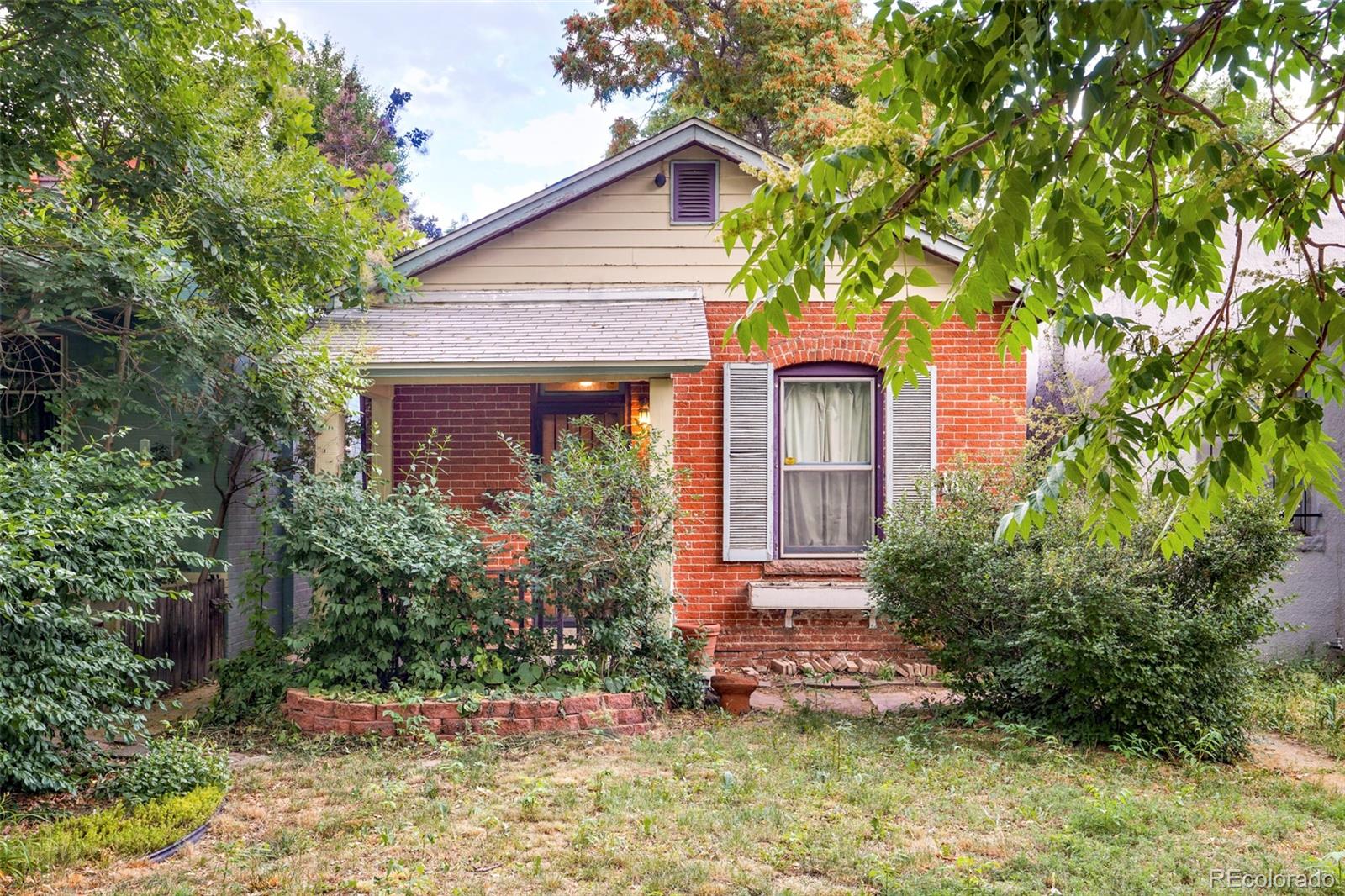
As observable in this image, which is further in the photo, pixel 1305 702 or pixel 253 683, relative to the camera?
pixel 1305 702

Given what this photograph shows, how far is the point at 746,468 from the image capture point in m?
9.50

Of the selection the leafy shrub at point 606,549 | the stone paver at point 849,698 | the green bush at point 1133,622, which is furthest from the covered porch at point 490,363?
the green bush at point 1133,622

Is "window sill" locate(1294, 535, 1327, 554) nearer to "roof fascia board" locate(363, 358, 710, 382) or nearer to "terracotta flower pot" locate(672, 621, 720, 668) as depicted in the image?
"terracotta flower pot" locate(672, 621, 720, 668)

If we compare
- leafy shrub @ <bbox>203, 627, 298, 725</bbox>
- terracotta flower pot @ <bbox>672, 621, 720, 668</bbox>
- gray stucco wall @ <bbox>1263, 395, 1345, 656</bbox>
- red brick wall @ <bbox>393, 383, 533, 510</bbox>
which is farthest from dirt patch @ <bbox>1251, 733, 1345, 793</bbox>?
red brick wall @ <bbox>393, 383, 533, 510</bbox>

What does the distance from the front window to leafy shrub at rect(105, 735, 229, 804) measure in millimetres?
5744

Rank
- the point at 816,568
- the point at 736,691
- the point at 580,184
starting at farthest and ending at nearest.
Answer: the point at 580,184, the point at 816,568, the point at 736,691

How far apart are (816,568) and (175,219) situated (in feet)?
20.5

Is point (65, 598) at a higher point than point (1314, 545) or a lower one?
lower

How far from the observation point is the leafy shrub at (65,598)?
4.90 m

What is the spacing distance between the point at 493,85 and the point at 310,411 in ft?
97.3

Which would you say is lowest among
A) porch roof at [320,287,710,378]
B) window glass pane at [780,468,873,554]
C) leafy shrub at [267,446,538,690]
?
leafy shrub at [267,446,538,690]

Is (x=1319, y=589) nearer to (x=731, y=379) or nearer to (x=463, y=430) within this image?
(x=731, y=379)

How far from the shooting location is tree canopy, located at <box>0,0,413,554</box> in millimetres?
6348

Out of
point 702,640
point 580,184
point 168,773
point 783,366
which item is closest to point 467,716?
point 168,773
